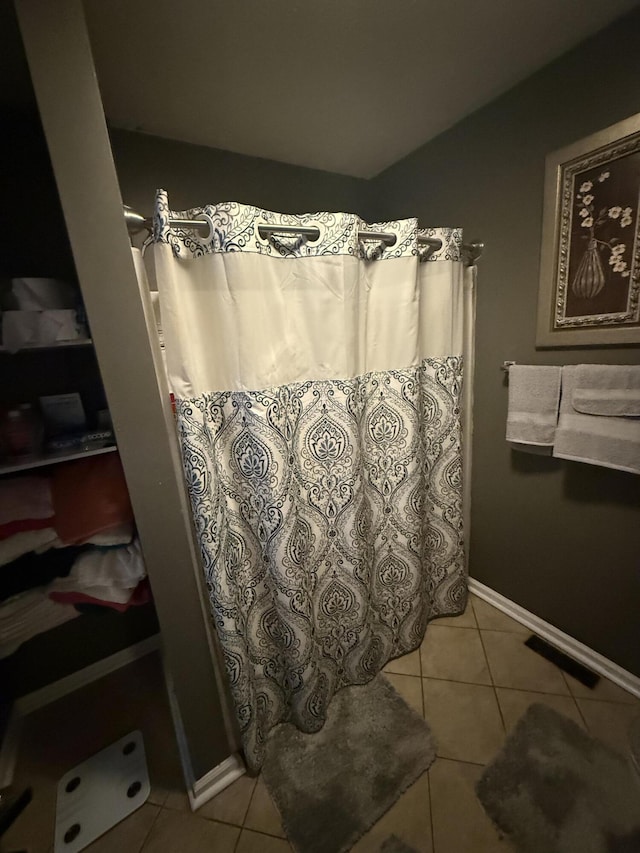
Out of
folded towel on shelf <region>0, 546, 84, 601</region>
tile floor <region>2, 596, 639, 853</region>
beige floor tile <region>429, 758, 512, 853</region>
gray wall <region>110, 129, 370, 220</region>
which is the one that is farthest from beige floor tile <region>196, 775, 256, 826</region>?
gray wall <region>110, 129, 370, 220</region>

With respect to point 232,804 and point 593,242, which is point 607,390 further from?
point 232,804

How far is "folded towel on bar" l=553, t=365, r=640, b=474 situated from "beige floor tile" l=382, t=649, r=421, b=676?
107 centimetres

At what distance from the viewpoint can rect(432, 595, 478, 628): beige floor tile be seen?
159cm

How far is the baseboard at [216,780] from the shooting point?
1031mm

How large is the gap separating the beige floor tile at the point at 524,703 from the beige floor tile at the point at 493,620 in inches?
11.5

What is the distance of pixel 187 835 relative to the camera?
0.97 m

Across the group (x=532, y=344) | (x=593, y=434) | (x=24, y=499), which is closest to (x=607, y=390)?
(x=593, y=434)

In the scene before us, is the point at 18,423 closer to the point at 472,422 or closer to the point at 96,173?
the point at 96,173

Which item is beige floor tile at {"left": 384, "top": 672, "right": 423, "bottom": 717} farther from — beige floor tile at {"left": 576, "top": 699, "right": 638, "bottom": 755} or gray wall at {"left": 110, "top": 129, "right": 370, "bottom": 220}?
gray wall at {"left": 110, "top": 129, "right": 370, "bottom": 220}

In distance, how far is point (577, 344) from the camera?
1.18 m

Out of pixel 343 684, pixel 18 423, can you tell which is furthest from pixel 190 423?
pixel 343 684

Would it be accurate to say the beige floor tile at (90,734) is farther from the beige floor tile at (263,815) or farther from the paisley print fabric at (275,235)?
the paisley print fabric at (275,235)

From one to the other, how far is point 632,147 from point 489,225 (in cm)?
45

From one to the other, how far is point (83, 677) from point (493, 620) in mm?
1926
